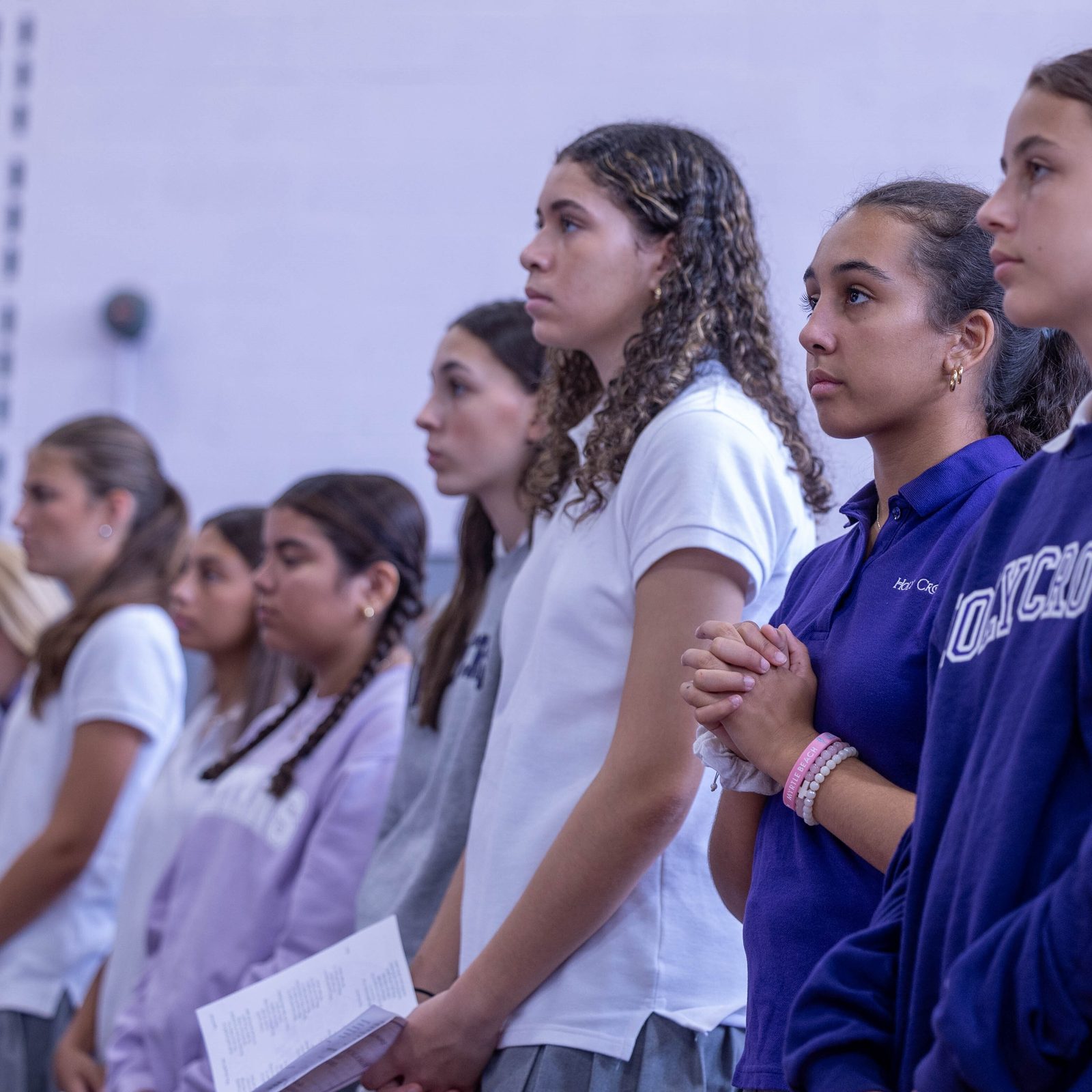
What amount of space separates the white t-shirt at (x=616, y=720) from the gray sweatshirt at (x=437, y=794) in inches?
7.9

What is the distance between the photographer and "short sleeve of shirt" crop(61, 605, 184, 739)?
8.04 feet

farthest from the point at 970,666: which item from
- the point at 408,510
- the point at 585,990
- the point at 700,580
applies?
the point at 408,510

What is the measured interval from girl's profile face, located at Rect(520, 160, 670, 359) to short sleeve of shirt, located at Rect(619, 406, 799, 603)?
0.58 feet

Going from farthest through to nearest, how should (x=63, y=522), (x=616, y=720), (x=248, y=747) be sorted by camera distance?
1. (x=63, y=522)
2. (x=248, y=747)
3. (x=616, y=720)

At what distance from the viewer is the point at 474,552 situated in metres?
2.02

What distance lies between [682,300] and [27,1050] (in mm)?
1781

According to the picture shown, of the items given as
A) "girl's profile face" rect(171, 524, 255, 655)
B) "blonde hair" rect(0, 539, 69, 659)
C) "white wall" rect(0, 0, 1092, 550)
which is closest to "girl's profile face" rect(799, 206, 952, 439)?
"girl's profile face" rect(171, 524, 255, 655)

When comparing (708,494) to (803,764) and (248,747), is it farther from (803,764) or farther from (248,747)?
(248,747)

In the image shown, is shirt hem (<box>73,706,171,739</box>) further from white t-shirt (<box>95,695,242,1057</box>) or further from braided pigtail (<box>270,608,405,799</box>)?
braided pigtail (<box>270,608,405,799</box>)

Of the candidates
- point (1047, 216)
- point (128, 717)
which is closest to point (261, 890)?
point (128, 717)

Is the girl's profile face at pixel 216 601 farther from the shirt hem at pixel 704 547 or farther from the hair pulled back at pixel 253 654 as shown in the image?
the shirt hem at pixel 704 547

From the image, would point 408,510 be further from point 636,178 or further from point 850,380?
point 850,380

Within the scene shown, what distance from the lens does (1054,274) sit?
846mm

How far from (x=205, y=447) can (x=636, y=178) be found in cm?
222
